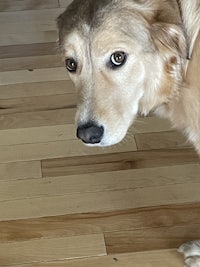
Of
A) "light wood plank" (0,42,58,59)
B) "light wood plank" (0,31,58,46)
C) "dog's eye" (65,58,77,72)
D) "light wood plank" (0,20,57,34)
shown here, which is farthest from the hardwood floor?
"dog's eye" (65,58,77,72)

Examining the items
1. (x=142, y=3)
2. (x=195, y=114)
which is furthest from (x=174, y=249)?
(x=142, y=3)

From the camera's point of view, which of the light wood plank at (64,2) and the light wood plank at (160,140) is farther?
the light wood plank at (64,2)

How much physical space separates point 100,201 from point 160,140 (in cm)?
37

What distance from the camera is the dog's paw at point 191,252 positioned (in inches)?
66.0

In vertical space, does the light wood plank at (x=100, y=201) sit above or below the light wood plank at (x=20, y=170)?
above

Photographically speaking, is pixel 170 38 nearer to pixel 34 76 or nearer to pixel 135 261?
pixel 135 261

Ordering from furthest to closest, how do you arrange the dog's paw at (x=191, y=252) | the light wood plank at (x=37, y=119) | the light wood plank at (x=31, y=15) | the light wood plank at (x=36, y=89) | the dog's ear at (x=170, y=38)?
the light wood plank at (x=31, y=15) < the light wood plank at (x=36, y=89) < the light wood plank at (x=37, y=119) < the dog's paw at (x=191, y=252) < the dog's ear at (x=170, y=38)

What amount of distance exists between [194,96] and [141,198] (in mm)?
506

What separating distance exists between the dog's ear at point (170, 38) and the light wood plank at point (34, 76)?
1027 millimetres

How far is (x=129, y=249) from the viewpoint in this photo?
174 cm

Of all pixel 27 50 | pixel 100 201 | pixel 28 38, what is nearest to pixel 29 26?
pixel 28 38

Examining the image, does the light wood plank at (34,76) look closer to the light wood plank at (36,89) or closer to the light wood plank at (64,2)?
the light wood plank at (36,89)

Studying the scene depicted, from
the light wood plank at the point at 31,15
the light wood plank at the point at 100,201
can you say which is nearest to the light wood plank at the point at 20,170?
the light wood plank at the point at 100,201

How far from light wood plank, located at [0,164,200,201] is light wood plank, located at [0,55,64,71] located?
69 centimetres
